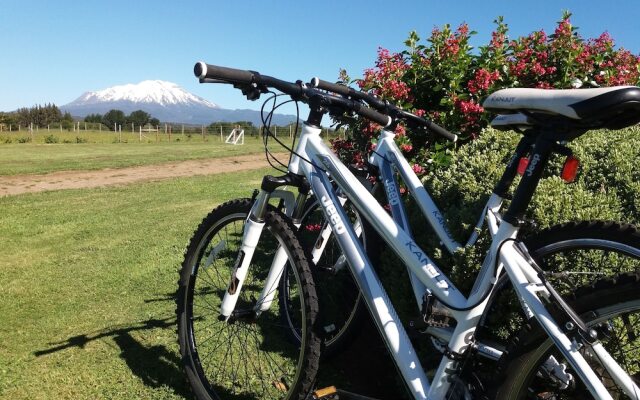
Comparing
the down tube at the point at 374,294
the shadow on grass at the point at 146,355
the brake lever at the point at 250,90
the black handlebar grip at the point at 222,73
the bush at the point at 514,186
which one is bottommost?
the shadow on grass at the point at 146,355

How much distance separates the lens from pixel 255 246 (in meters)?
2.71

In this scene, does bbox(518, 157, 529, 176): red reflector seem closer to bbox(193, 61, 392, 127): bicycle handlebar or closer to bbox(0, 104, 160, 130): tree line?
bbox(193, 61, 392, 127): bicycle handlebar

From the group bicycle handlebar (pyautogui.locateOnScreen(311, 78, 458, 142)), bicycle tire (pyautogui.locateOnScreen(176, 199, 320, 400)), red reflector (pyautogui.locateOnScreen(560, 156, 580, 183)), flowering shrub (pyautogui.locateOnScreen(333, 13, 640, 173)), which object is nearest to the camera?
red reflector (pyautogui.locateOnScreen(560, 156, 580, 183))

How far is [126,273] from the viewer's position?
216 inches

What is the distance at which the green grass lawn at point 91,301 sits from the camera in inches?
129

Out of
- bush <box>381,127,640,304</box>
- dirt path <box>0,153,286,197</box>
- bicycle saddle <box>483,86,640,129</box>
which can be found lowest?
dirt path <box>0,153,286,197</box>

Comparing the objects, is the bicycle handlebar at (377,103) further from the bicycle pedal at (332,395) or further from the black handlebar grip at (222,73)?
the bicycle pedal at (332,395)

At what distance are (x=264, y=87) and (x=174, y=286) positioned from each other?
3.15 m

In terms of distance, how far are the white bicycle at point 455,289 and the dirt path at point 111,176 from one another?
36.0 ft

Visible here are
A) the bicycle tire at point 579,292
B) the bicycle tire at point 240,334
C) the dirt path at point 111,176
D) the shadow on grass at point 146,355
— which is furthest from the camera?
the dirt path at point 111,176

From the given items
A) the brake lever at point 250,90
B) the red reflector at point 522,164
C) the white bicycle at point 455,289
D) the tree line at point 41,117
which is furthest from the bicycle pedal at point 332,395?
the tree line at point 41,117

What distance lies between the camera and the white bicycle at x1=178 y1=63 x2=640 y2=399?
5.42 ft

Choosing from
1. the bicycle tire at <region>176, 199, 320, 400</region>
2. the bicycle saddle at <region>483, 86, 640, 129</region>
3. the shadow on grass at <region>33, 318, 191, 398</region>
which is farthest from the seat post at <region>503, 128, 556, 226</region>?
the shadow on grass at <region>33, 318, 191, 398</region>

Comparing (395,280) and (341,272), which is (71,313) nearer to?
(341,272)
